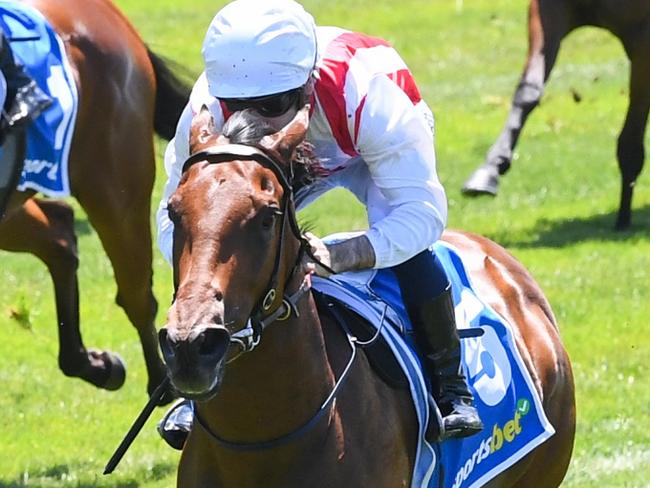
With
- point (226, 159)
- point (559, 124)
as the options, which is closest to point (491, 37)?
point (559, 124)

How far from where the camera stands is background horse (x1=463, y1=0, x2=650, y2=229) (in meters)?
10.9

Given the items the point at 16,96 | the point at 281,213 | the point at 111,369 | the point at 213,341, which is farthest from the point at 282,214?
the point at 111,369

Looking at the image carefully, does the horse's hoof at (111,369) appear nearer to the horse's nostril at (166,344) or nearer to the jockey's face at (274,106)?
the jockey's face at (274,106)

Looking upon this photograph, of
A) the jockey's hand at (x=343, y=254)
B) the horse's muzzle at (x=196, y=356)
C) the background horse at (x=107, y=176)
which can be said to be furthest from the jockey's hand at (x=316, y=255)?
the background horse at (x=107, y=176)

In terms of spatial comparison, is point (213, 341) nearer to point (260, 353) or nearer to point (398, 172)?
point (260, 353)

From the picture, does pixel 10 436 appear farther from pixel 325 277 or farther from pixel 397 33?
pixel 397 33

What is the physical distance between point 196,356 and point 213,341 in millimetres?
52

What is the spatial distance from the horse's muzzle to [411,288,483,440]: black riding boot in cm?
125

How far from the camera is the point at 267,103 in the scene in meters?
4.03

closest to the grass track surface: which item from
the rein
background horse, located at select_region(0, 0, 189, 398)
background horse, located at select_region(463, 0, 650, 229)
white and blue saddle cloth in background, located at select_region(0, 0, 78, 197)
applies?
background horse, located at select_region(0, 0, 189, 398)

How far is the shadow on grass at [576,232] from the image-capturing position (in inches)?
444

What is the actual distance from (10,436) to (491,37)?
13.7 meters

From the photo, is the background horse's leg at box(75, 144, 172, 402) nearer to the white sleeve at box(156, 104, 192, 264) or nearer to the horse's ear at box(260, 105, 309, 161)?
the white sleeve at box(156, 104, 192, 264)

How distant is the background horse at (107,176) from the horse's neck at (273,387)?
10.9ft
